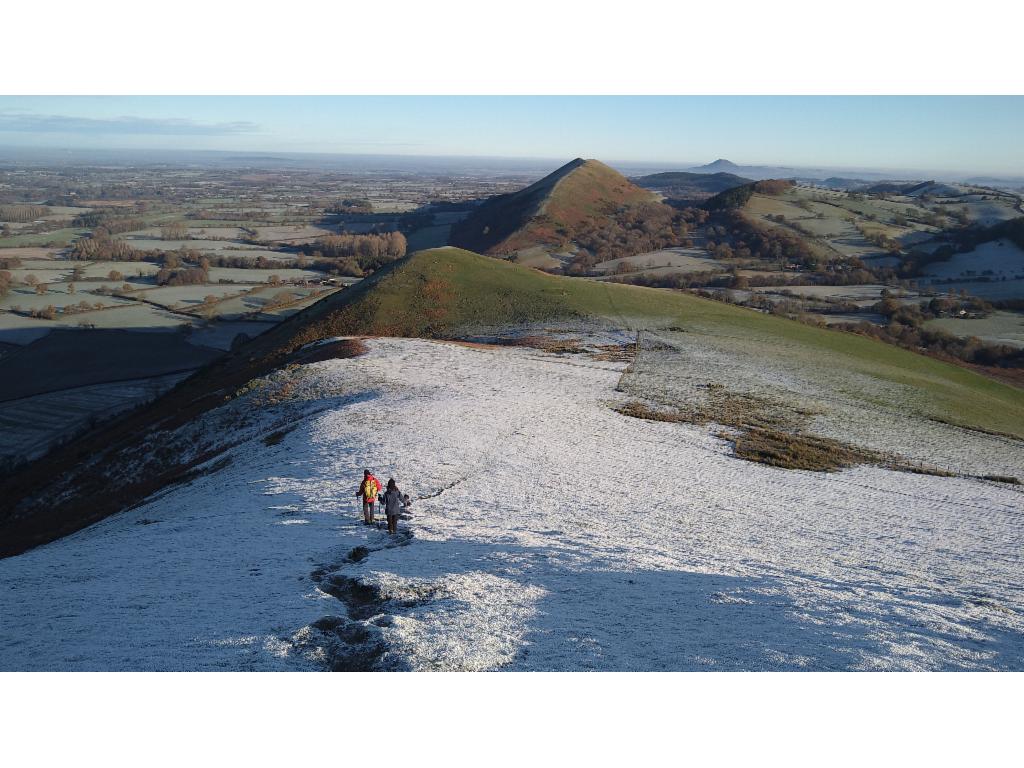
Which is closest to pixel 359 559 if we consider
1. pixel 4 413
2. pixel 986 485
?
pixel 986 485

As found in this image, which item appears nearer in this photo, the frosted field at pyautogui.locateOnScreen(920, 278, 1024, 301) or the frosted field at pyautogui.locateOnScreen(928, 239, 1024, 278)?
the frosted field at pyautogui.locateOnScreen(920, 278, 1024, 301)

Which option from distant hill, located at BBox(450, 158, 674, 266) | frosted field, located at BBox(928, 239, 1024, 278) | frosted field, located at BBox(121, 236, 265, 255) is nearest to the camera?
frosted field, located at BBox(928, 239, 1024, 278)

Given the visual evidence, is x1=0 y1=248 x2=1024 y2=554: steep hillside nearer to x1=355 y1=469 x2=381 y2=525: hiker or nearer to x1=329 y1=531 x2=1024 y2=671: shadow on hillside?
x1=355 y1=469 x2=381 y2=525: hiker

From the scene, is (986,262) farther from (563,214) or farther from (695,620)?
(695,620)

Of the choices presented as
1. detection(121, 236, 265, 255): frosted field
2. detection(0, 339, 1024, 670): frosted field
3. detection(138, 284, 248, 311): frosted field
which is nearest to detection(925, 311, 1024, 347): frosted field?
detection(0, 339, 1024, 670): frosted field

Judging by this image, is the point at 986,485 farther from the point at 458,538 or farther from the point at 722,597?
the point at 458,538

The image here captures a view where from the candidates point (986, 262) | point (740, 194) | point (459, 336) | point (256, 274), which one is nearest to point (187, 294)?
→ point (256, 274)

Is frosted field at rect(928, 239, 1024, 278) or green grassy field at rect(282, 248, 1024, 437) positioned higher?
frosted field at rect(928, 239, 1024, 278)
